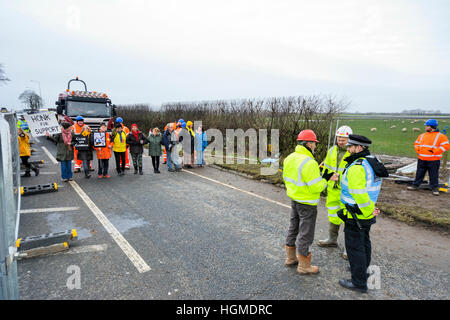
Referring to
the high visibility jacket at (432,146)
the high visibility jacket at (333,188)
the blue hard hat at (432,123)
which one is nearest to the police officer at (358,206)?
the high visibility jacket at (333,188)

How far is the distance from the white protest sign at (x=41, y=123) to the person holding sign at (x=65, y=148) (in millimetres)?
408

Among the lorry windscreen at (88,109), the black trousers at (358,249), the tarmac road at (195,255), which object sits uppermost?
the lorry windscreen at (88,109)

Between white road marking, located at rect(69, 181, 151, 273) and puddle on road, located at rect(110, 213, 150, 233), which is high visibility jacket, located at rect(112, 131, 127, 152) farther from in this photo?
puddle on road, located at rect(110, 213, 150, 233)

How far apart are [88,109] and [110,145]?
21.4ft

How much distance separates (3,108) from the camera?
261 inches

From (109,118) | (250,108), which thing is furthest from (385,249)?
(109,118)

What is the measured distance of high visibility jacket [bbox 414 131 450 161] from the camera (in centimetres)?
711

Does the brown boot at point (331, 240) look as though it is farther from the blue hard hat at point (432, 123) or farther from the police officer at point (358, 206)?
the blue hard hat at point (432, 123)

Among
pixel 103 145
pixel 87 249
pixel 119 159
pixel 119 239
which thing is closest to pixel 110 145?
pixel 103 145

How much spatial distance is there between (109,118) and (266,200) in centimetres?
1158

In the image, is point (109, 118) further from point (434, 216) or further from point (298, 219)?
point (434, 216)

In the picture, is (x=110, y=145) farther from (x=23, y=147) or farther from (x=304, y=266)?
(x=304, y=266)

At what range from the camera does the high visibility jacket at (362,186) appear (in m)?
3.09

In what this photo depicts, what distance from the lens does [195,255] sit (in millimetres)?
4043
